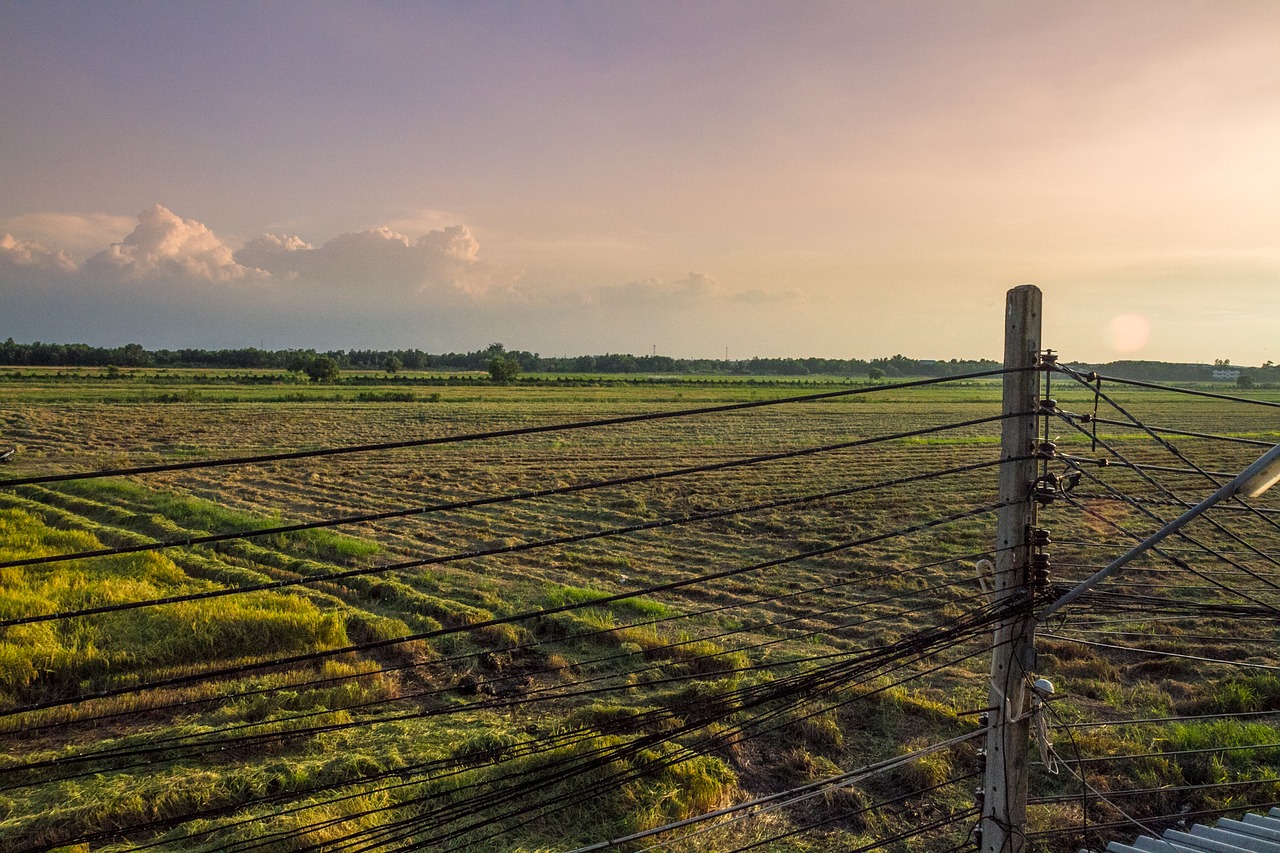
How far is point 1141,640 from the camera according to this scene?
1033 centimetres

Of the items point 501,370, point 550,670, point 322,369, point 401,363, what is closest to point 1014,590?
point 550,670

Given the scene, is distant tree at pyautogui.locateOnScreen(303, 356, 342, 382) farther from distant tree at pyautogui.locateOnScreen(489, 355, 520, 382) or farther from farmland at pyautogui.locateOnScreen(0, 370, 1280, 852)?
farmland at pyautogui.locateOnScreen(0, 370, 1280, 852)

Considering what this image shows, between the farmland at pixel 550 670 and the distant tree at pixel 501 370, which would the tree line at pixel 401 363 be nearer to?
the distant tree at pixel 501 370

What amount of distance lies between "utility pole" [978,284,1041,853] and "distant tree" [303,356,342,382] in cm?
A: 8920

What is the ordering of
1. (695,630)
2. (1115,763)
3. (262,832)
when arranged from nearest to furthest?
(262,832)
(1115,763)
(695,630)

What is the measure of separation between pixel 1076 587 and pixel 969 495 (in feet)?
63.9

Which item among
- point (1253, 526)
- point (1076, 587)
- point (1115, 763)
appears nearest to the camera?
point (1076, 587)

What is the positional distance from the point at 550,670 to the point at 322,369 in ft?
280

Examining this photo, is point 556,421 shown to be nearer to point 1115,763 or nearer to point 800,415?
point 800,415

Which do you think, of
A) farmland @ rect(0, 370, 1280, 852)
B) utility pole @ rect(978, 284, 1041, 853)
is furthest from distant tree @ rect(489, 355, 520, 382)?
utility pole @ rect(978, 284, 1041, 853)

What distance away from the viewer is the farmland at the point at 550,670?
19.5 ft

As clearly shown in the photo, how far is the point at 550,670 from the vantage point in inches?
309

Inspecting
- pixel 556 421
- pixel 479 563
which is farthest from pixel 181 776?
pixel 556 421

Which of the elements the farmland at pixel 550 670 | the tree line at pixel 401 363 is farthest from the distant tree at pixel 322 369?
the farmland at pixel 550 670
